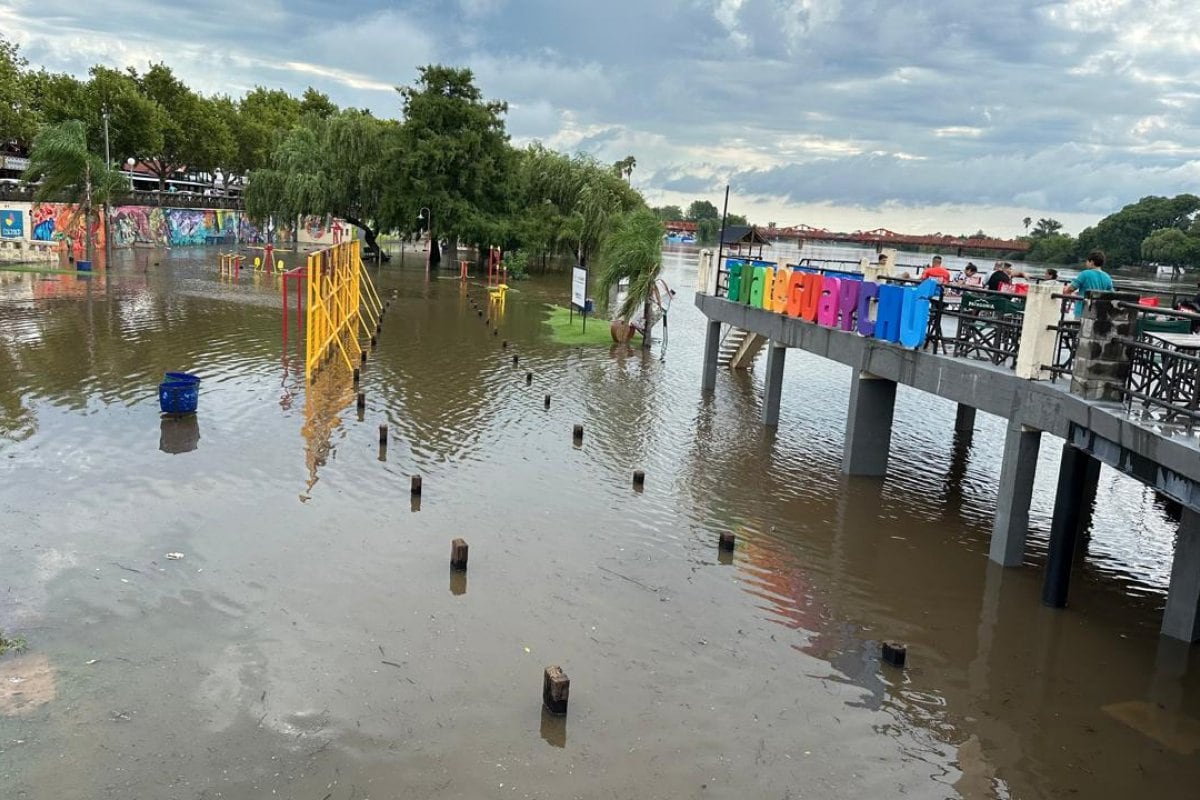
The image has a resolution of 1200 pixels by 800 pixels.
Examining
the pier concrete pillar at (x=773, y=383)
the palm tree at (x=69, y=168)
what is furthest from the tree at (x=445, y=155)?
the pier concrete pillar at (x=773, y=383)

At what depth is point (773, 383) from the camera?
65.6ft

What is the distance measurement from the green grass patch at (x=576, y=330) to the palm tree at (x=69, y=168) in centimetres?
2272

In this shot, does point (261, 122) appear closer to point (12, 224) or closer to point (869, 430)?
point (12, 224)

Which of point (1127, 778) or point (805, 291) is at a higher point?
point (805, 291)

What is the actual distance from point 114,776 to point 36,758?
2.23ft

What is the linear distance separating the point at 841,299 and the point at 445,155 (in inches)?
1497

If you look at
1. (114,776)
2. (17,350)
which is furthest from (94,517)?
(17,350)

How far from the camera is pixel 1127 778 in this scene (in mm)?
7734

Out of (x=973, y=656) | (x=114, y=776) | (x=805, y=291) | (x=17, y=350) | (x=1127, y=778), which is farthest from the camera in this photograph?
(x=17, y=350)

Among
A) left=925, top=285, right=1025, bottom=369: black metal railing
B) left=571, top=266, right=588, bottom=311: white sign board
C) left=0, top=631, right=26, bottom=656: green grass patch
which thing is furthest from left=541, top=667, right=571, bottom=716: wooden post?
left=571, top=266, right=588, bottom=311: white sign board

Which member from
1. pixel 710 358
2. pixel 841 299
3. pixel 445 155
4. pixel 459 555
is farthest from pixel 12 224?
pixel 459 555

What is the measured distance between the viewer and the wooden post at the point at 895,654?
9.51m

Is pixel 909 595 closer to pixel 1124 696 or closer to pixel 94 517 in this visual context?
pixel 1124 696

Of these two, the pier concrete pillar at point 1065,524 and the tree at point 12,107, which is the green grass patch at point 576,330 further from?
the tree at point 12,107
